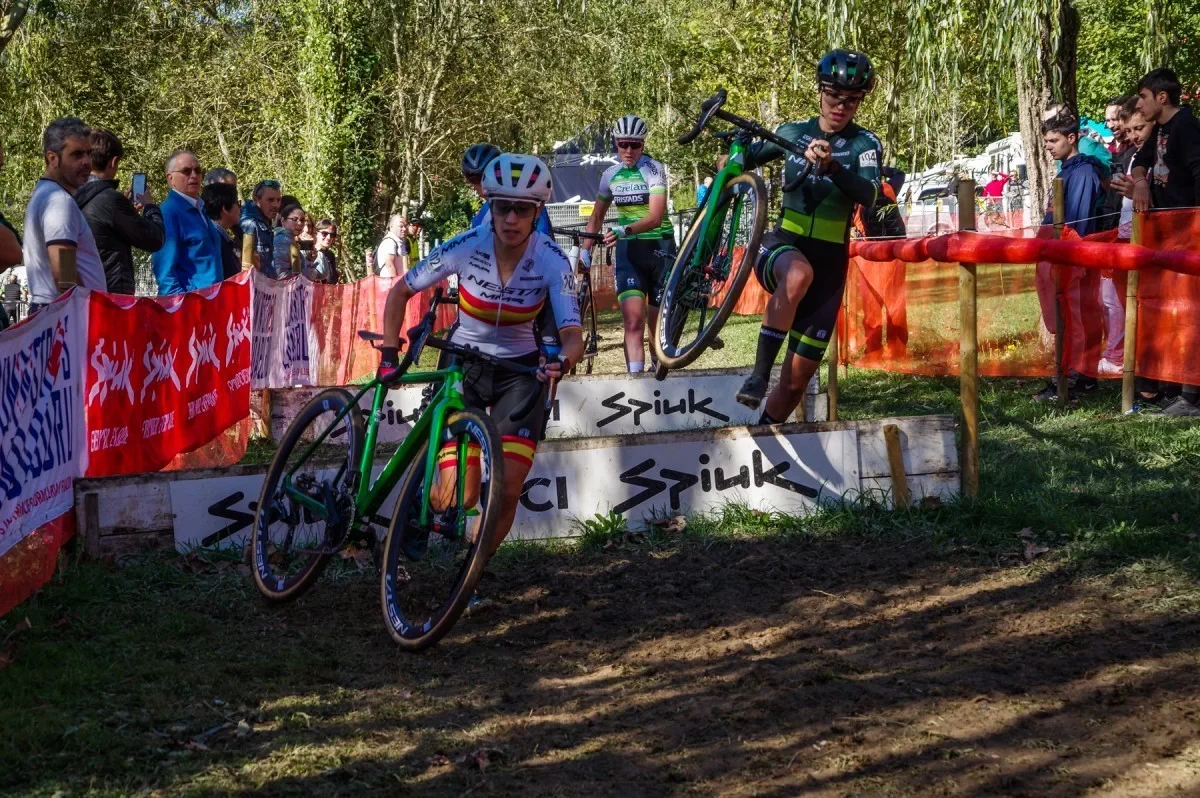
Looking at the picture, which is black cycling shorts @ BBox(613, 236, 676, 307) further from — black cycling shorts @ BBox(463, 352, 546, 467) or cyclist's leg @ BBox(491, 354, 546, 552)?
cyclist's leg @ BBox(491, 354, 546, 552)

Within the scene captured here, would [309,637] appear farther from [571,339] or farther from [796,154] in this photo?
[796,154]

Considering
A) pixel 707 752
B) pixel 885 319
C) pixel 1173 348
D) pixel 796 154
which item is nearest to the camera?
pixel 707 752

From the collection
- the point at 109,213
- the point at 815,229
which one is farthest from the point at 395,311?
the point at 109,213

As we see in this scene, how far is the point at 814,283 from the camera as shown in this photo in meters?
7.93

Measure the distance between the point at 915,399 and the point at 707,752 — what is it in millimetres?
7638

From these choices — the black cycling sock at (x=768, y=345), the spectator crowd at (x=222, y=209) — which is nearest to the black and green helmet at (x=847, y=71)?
the spectator crowd at (x=222, y=209)

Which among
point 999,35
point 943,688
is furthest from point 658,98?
point 943,688

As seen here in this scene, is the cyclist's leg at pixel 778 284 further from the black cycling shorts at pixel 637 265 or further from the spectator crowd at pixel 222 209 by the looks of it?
the black cycling shorts at pixel 637 265

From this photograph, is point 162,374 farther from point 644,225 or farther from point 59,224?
point 644,225

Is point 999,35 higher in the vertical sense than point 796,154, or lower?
higher

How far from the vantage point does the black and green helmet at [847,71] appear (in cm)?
752

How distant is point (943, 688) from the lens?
4660 mm

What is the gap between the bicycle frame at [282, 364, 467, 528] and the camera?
5.44 metres

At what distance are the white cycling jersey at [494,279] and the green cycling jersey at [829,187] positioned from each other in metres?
2.02
